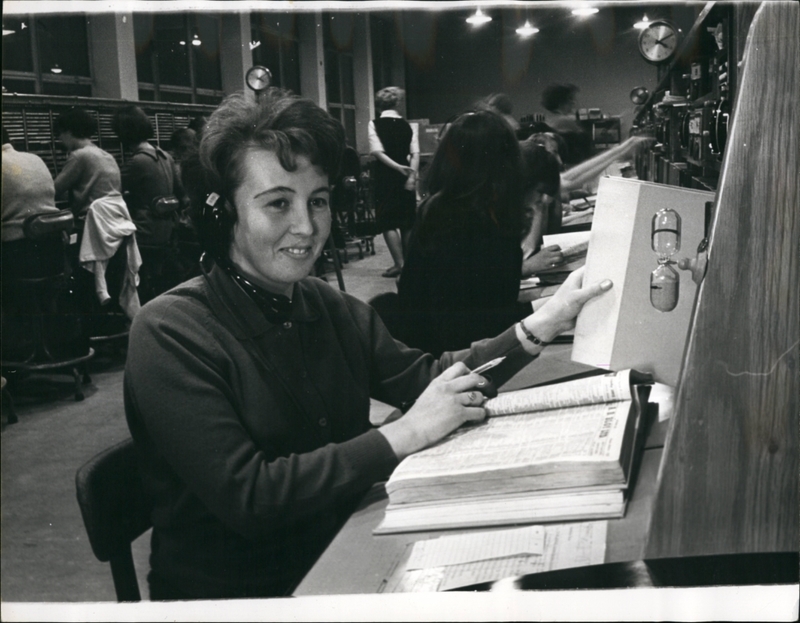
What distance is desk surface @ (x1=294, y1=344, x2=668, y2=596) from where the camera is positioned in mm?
961

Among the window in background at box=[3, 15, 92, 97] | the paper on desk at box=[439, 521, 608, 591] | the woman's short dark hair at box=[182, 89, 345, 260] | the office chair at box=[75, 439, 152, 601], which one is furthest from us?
the window in background at box=[3, 15, 92, 97]

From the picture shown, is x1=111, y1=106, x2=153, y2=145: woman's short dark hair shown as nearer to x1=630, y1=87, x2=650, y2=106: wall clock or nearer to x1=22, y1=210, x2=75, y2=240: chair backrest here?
x1=22, y1=210, x2=75, y2=240: chair backrest

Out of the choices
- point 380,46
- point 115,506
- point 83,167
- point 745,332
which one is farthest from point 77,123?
point 745,332

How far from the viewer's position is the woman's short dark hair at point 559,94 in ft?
4.47

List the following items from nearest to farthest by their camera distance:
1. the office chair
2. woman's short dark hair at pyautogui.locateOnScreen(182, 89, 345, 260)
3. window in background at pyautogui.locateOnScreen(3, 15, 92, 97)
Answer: the office chair < woman's short dark hair at pyautogui.locateOnScreen(182, 89, 345, 260) < window in background at pyautogui.locateOnScreen(3, 15, 92, 97)

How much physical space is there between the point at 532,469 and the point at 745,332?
12.8 inches

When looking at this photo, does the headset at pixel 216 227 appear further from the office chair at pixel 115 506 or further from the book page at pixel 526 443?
the book page at pixel 526 443

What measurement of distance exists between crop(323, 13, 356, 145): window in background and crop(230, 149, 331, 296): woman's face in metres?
0.11

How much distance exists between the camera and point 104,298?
148 cm

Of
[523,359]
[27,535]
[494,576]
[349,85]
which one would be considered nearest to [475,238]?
[523,359]

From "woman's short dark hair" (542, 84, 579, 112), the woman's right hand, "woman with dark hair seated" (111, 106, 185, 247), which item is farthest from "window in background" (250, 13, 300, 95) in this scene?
the woman's right hand

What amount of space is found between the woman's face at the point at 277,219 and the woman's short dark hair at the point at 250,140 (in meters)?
0.01

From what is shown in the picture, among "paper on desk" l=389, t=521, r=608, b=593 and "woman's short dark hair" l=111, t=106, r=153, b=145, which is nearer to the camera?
"paper on desk" l=389, t=521, r=608, b=593

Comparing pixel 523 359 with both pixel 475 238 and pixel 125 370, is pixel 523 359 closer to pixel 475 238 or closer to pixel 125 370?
pixel 475 238
